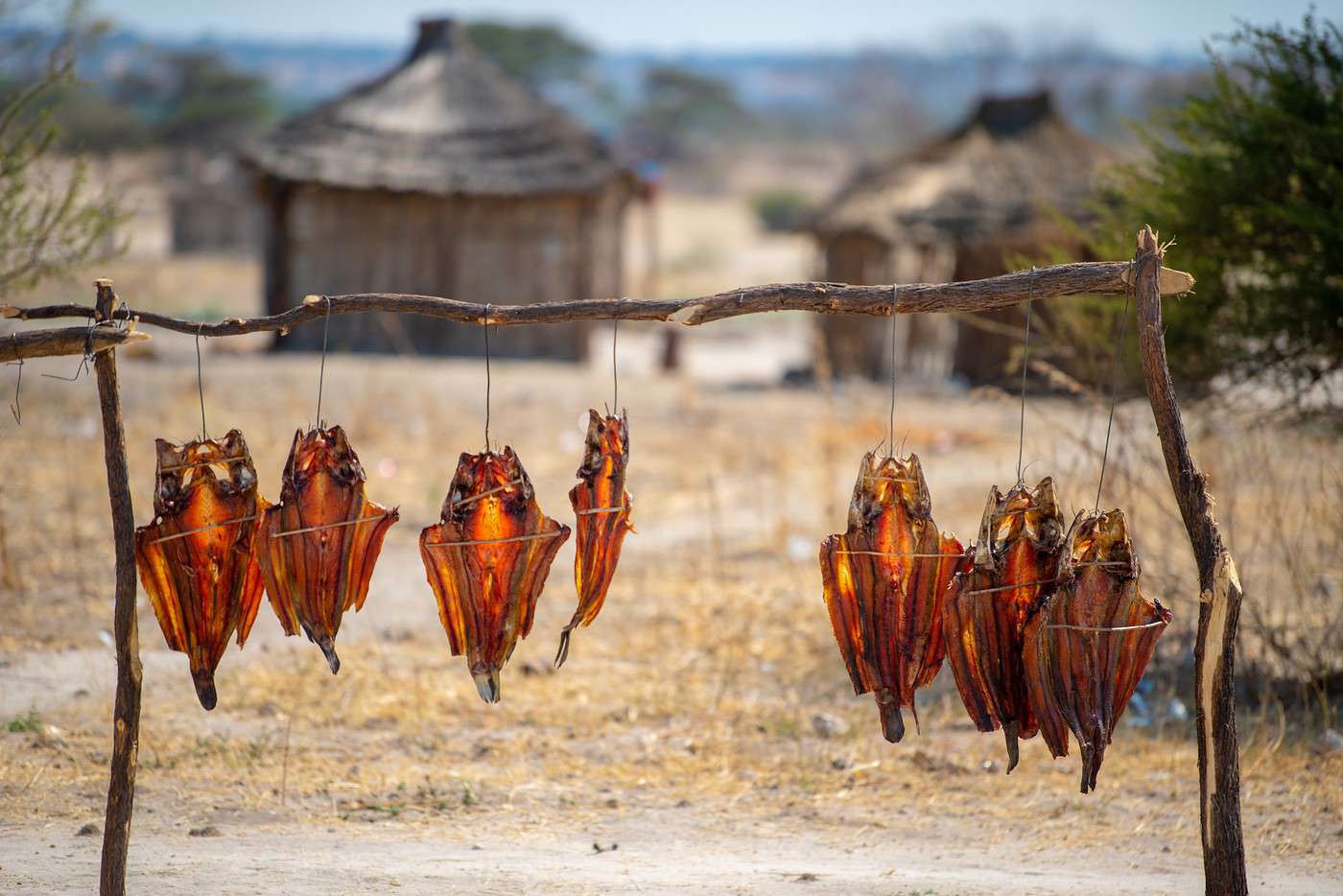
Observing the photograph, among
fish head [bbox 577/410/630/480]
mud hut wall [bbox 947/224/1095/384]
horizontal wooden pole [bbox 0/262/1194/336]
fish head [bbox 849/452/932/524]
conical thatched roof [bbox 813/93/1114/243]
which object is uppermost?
conical thatched roof [bbox 813/93/1114/243]

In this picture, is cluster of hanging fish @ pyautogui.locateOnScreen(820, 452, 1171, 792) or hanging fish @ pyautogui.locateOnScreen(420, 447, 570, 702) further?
hanging fish @ pyautogui.locateOnScreen(420, 447, 570, 702)

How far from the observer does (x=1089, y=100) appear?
220 ft

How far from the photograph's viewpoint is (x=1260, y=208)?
18.9 ft

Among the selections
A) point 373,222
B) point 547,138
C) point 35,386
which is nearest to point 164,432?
point 35,386

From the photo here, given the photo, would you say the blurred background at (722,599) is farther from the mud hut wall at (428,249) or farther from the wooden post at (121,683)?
the mud hut wall at (428,249)

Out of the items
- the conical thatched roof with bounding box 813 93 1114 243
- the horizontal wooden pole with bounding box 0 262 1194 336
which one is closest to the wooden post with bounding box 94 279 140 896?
the horizontal wooden pole with bounding box 0 262 1194 336

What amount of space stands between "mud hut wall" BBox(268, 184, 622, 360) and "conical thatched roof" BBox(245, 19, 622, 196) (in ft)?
1.32

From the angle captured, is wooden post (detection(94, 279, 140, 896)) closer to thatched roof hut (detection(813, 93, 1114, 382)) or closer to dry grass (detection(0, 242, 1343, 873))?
dry grass (detection(0, 242, 1343, 873))

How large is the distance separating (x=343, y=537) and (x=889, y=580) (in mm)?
1412

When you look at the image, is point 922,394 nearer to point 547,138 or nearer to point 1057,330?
point 547,138

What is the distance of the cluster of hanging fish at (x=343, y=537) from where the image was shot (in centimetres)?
346

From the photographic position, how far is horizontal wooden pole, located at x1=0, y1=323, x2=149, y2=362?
3355mm

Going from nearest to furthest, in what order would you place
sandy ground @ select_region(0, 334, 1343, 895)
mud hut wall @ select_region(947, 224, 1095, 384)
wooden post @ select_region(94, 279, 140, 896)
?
wooden post @ select_region(94, 279, 140, 896) → sandy ground @ select_region(0, 334, 1343, 895) → mud hut wall @ select_region(947, 224, 1095, 384)

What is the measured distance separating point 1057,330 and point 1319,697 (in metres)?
1.96
